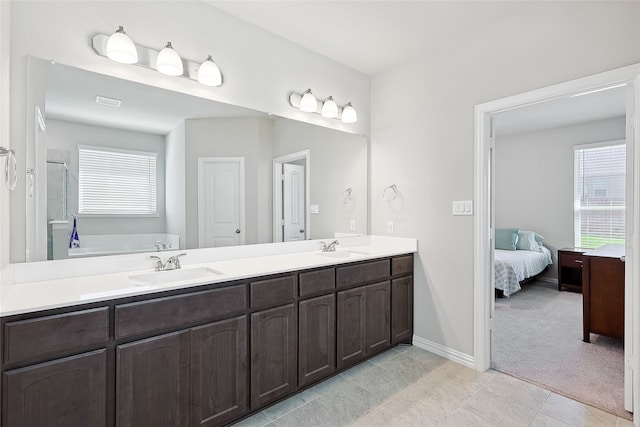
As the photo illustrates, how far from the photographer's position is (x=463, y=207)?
103 inches

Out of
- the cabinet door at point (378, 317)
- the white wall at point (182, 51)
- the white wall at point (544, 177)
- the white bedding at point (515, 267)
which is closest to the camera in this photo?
the white wall at point (182, 51)

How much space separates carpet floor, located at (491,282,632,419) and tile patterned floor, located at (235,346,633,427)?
0.16 metres

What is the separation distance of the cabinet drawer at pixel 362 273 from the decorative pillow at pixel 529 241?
3.74m

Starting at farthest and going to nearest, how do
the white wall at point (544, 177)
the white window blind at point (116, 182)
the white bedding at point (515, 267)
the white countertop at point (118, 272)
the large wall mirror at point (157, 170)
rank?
the white wall at point (544, 177) → the white bedding at point (515, 267) → the white window blind at point (116, 182) → the large wall mirror at point (157, 170) → the white countertop at point (118, 272)

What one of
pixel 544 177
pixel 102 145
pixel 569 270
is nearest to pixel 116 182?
pixel 102 145

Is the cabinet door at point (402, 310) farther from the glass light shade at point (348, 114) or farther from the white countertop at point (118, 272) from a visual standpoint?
the glass light shade at point (348, 114)

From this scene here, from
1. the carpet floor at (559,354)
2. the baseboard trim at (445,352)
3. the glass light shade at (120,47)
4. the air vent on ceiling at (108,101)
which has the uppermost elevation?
the glass light shade at (120,47)

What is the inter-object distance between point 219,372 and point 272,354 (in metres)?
0.34

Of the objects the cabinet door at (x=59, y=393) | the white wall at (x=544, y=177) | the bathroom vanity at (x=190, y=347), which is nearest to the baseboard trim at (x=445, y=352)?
the bathroom vanity at (x=190, y=347)

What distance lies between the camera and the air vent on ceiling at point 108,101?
1870mm

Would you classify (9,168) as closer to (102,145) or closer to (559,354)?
(102,145)

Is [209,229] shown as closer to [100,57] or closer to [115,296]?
[115,296]

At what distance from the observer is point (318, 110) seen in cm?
289

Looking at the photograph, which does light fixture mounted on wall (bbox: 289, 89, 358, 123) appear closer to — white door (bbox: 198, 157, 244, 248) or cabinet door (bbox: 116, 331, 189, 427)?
white door (bbox: 198, 157, 244, 248)
